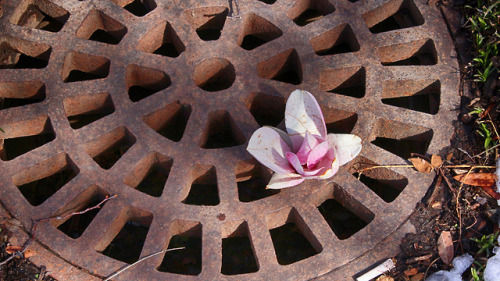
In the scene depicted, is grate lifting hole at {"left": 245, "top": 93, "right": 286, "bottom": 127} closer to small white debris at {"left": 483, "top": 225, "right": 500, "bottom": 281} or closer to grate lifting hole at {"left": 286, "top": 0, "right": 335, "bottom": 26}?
grate lifting hole at {"left": 286, "top": 0, "right": 335, "bottom": 26}

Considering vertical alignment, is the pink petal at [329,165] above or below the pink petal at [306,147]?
below

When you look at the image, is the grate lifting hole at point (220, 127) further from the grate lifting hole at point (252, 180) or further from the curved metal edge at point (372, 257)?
the curved metal edge at point (372, 257)

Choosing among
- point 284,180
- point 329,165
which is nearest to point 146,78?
point 284,180

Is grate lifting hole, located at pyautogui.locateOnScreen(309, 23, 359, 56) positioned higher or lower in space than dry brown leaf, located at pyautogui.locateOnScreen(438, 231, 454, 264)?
higher

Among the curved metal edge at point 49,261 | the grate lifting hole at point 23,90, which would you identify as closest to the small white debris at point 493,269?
the curved metal edge at point 49,261

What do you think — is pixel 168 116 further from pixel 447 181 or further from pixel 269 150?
pixel 447 181

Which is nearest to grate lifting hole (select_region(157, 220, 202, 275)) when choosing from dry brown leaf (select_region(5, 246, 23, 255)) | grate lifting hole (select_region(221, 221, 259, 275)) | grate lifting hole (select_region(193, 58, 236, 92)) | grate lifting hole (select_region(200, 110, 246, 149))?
grate lifting hole (select_region(221, 221, 259, 275))

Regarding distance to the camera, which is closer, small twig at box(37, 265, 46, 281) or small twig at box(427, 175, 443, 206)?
small twig at box(37, 265, 46, 281)
